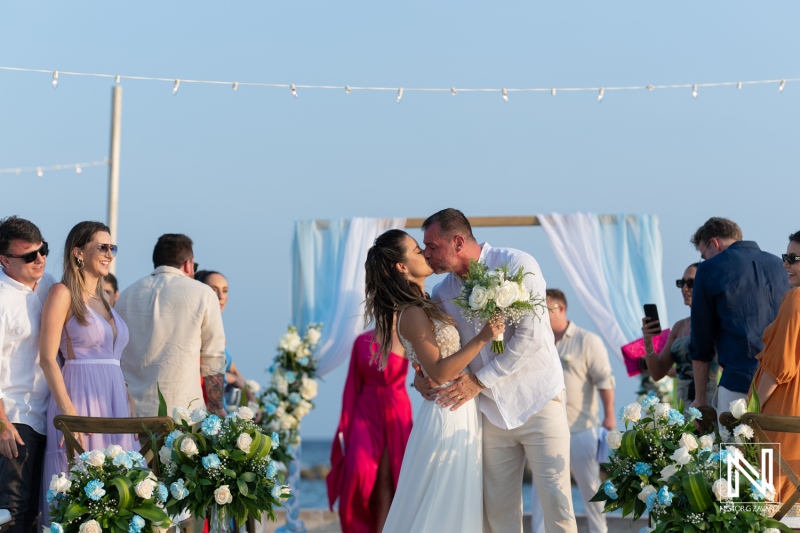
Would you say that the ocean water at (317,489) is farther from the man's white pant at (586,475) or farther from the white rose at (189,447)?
the white rose at (189,447)

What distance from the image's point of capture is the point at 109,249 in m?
5.25

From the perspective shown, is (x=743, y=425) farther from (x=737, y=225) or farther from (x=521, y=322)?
(x=737, y=225)

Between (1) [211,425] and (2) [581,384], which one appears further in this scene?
(2) [581,384]

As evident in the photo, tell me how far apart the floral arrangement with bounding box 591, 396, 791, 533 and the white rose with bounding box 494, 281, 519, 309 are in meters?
0.79

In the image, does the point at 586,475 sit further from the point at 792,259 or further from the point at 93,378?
the point at 93,378

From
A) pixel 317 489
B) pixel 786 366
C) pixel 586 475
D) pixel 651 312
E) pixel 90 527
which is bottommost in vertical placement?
pixel 317 489

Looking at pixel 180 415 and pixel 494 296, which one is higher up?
pixel 494 296

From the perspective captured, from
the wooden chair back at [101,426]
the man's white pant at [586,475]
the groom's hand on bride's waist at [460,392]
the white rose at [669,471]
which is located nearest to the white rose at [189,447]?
the wooden chair back at [101,426]

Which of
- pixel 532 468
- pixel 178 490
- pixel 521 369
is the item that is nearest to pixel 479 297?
pixel 521 369

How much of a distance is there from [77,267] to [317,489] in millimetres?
44199

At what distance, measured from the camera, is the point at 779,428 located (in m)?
4.21

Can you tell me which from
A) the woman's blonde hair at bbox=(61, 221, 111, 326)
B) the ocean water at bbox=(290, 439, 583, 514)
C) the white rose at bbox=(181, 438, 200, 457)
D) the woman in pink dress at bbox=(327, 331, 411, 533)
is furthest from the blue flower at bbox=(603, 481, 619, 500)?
the ocean water at bbox=(290, 439, 583, 514)

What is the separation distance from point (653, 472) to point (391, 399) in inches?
115

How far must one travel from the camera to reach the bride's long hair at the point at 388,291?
4707mm
